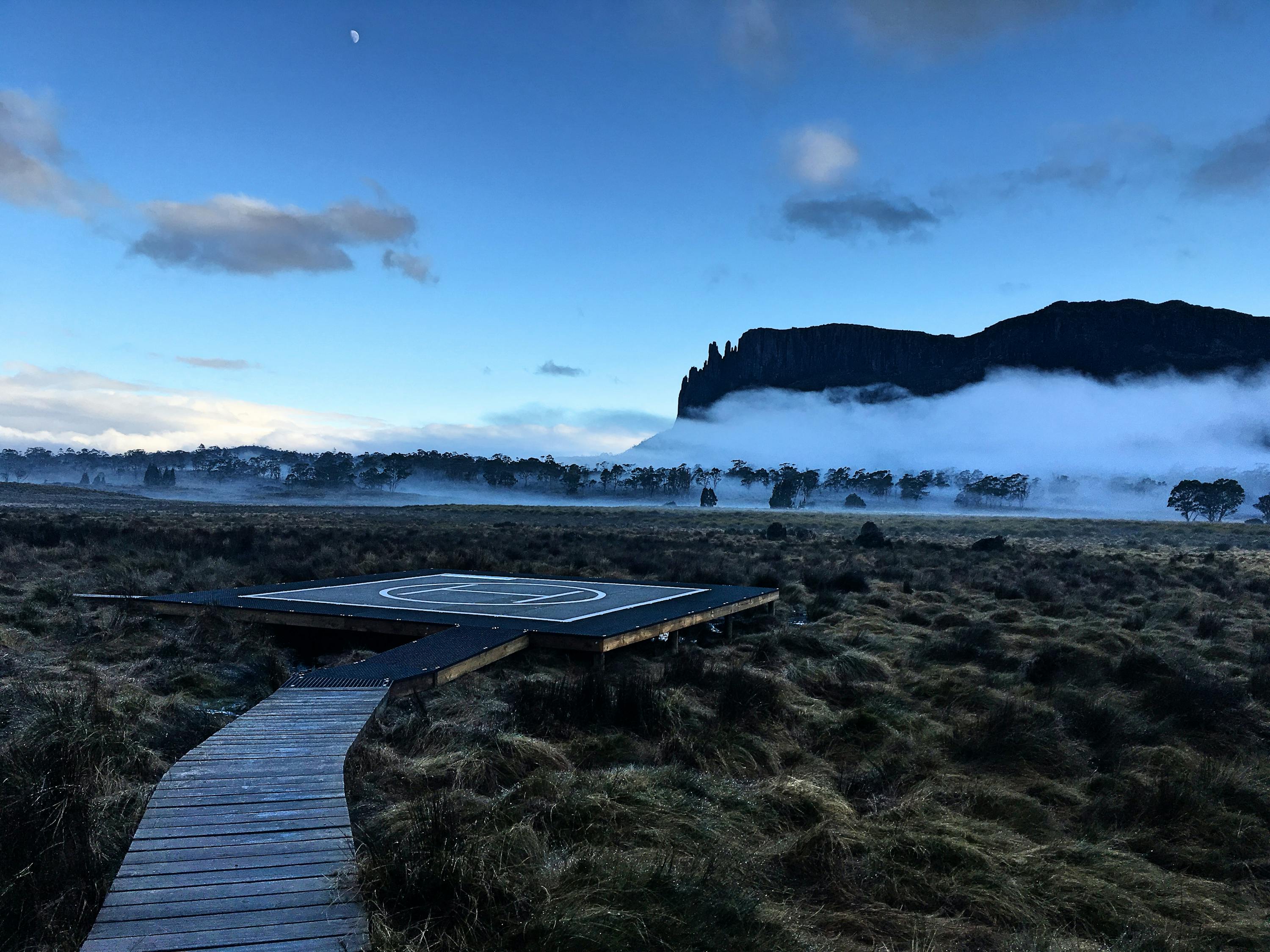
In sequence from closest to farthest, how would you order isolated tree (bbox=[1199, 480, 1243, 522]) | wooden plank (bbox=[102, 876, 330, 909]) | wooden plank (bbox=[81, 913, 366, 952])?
wooden plank (bbox=[81, 913, 366, 952]) < wooden plank (bbox=[102, 876, 330, 909]) < isolated tree (bbox=[1199, 480, 1243, 522])

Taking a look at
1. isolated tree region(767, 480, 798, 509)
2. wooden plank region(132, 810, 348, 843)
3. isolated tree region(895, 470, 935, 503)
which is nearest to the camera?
wooden plank region(132, 810, 348, 843)

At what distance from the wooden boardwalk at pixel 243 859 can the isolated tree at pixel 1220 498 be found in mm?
150336

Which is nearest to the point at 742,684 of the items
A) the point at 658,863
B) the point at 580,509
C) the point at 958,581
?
the point at 658,863

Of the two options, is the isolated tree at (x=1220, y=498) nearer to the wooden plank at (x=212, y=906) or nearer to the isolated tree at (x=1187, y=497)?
the isolated tree at (x=1187, y=497)

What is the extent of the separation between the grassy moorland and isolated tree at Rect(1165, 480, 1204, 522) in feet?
445

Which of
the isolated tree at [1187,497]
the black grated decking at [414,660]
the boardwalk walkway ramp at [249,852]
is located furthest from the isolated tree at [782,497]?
the boardwalk walkway ramp at [249,852]

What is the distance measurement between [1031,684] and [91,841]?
983cm

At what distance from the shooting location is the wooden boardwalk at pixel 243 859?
325 centimetres

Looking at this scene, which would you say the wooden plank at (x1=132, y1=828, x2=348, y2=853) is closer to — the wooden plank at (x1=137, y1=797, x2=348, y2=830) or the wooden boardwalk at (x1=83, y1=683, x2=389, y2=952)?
the wooden boardwalk at (x1=83, y1=683, x2=389, y2=952)

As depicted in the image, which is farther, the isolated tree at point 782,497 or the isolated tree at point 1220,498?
the isolated tree at point 782,497

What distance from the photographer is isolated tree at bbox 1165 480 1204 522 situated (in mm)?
125312

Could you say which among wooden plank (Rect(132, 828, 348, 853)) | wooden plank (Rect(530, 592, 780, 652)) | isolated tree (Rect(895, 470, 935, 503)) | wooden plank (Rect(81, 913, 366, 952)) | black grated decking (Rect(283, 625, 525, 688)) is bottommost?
wooden plank (Rect(530, 592, 780, 652))

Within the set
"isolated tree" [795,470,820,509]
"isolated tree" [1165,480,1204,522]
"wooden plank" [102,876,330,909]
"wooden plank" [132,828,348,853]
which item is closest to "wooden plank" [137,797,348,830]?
"wooden plank" [132,828,348,853]

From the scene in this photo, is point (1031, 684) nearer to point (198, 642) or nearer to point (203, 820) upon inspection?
point (203, 820)
